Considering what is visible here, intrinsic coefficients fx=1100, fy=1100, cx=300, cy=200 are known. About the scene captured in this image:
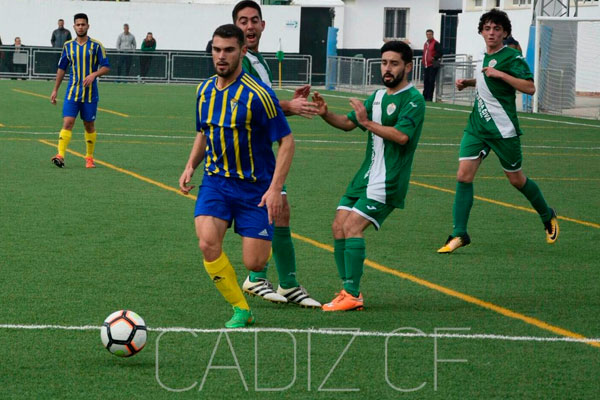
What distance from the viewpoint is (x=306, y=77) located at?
44469 mm

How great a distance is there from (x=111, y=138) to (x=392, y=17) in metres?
35.7

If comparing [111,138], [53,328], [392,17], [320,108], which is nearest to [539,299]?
[320,108]

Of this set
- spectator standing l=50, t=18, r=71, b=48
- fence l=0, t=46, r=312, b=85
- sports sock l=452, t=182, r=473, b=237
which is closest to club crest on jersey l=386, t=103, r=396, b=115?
sports sock l=452, t=182, r=473, b=237

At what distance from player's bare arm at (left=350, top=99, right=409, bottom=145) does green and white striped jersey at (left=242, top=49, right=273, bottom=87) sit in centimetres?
65

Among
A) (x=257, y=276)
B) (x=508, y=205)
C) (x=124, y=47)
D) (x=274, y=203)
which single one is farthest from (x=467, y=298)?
(x=124, y=47)

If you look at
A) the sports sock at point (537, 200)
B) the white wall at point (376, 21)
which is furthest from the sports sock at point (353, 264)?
the white wall at point (376, 21)

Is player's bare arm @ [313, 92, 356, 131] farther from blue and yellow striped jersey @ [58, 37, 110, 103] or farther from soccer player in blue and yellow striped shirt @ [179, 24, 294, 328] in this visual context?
blue and yellow striped jersey @ [58, 37, 110, 103]

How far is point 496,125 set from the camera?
10.2 meters

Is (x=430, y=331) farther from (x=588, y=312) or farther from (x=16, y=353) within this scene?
(x=16, y=353)

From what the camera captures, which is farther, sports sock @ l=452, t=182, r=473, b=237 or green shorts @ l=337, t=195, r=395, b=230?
sports sock @ l=452, t=182, r=473, b=237

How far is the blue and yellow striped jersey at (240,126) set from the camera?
22.2ft

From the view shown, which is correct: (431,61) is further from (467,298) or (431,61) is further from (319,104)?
(319,104)

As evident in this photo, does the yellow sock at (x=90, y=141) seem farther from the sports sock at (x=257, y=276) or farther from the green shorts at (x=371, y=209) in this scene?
the green shorts at (x=371, y=209)

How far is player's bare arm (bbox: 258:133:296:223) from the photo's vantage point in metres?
6.61
